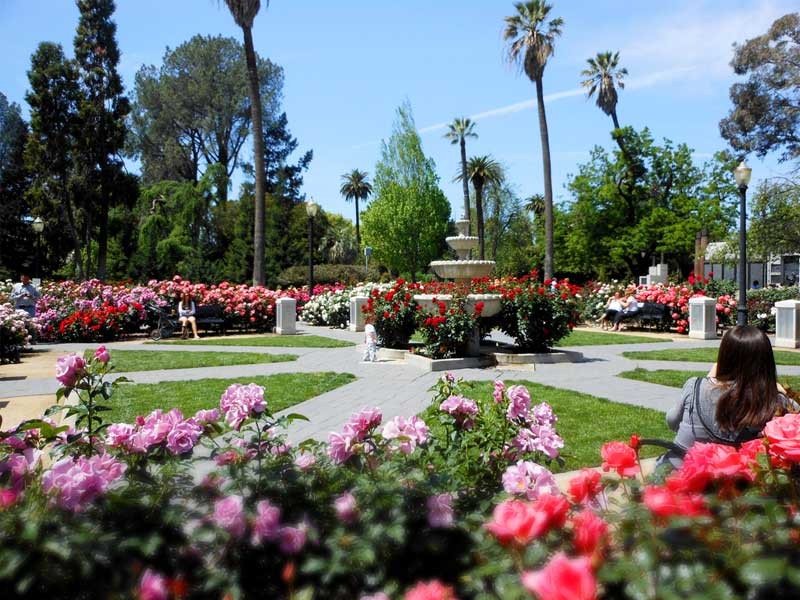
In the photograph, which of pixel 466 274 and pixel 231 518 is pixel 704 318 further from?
pixel 231 518

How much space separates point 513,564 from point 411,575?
396 mm

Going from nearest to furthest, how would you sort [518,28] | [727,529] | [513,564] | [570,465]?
1. [513,564]
2. [727,529]
3. [570,465]
4. [518,28]

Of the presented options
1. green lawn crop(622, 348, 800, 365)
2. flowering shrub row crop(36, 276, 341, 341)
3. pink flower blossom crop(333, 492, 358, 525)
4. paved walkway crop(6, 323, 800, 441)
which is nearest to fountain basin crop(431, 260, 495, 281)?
paved walkway crop(6, 323, 800, 441)

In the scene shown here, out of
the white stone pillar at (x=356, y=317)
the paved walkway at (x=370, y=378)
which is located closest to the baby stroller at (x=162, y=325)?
the paved walkway at (x=370, y=378)

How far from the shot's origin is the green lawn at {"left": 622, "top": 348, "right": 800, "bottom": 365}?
11.8 m

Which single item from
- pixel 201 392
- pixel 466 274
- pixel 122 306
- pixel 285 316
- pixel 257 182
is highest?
pixel 257 182

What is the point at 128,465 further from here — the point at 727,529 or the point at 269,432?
the point at 727,529

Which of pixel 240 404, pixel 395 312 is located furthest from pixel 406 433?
pixel 395 312

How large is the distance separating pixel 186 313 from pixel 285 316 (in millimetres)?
2674

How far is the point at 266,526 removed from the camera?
1.66 metres

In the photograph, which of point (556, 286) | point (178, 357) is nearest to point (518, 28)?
point (556, 286)

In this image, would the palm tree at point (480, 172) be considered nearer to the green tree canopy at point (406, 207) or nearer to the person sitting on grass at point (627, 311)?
the green tree canopy at point (406, 207)

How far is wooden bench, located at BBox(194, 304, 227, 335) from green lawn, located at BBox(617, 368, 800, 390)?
478 inches

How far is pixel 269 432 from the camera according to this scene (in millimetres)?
2650
